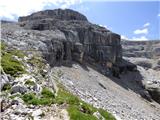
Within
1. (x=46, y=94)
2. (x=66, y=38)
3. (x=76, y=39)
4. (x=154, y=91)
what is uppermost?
(x=66, y=38)

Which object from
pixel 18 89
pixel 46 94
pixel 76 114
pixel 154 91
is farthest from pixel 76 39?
pixel 76 114

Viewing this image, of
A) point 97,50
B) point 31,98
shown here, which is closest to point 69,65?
point 97,50

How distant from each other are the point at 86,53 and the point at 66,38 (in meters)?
15.0

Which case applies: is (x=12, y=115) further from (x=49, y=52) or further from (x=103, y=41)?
(x=103, y=41)

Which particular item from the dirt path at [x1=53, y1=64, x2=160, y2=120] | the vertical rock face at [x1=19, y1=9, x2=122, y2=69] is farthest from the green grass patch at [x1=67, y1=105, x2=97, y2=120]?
the vertical rock face at [x1=19, y1=9, x2=122, y2=69]

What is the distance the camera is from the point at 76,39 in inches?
4058

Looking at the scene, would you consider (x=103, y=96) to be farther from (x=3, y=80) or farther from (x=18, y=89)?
(x=18, y=89)

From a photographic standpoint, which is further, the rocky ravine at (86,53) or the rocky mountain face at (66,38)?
the rocky mountain face at (66,38)

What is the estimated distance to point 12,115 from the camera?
19.2 m

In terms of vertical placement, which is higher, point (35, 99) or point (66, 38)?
point (66, 38)

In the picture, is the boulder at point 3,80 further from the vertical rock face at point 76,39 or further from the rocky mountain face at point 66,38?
the vertical rock face at point 76,39

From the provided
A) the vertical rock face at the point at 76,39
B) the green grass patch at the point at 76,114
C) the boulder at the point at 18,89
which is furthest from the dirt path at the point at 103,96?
the green grass patch at the point at 76,114

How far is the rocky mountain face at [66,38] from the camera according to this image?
75.4 meters

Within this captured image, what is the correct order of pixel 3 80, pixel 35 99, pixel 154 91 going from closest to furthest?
pixel 35 99, pixel 3 80, pixel 154 91
